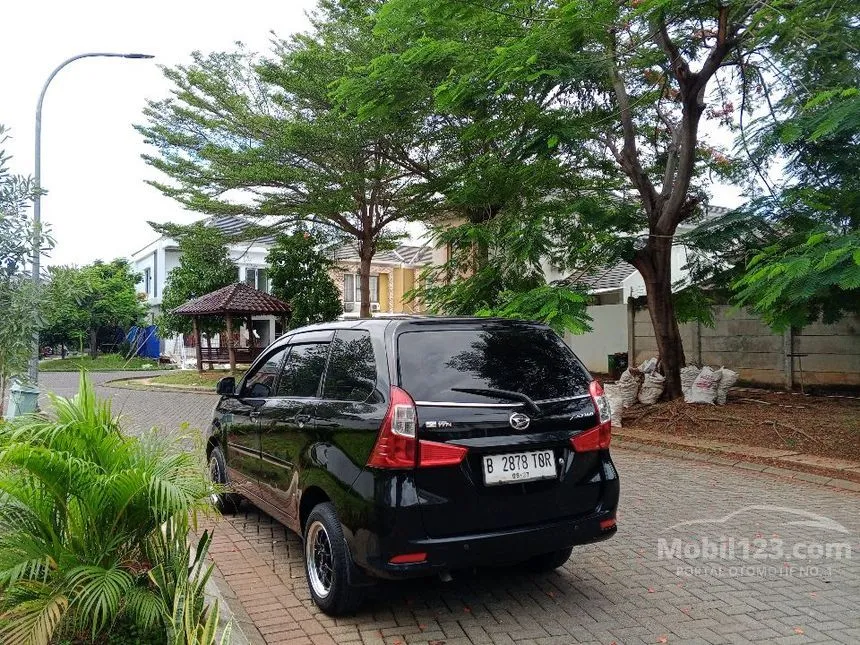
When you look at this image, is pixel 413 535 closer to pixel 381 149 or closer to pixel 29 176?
pixel 29 176

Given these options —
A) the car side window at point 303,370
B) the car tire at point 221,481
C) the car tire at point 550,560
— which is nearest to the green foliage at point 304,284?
the car tire at point 221,481

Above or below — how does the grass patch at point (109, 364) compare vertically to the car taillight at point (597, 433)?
below

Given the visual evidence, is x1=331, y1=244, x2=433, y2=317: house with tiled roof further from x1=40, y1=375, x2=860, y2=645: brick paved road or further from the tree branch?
x1=40, y1=375, x2=860, y2=645: brick paved road

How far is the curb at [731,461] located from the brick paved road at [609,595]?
1278mm

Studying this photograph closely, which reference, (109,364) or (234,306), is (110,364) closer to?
(109,364)

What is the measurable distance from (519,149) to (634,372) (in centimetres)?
473

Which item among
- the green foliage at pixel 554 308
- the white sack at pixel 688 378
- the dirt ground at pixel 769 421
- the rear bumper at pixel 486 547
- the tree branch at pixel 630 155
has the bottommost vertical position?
the dirt ground at pixel 769 421

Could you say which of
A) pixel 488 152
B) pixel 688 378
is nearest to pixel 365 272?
pixel 488 152

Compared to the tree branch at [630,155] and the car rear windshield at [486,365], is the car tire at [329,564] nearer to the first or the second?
the car rear windshield at [486,365]

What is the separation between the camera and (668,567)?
4.84m

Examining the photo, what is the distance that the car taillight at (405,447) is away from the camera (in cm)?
361

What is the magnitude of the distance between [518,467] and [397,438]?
72cm

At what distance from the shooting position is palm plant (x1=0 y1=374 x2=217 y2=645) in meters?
3.20

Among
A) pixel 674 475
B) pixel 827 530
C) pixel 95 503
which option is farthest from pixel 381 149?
pixel 95 503
